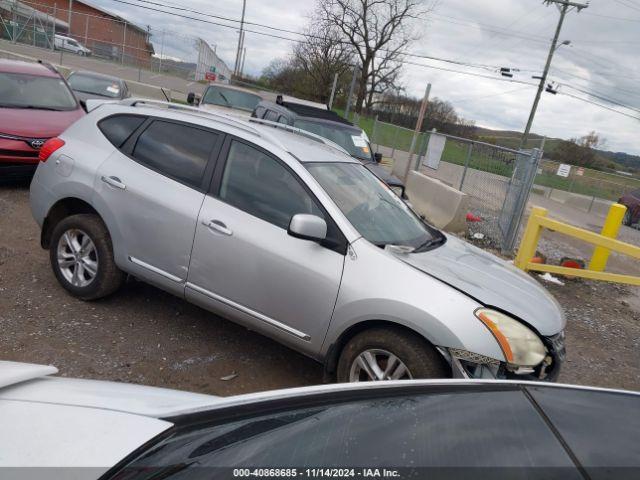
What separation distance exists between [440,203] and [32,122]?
7191 mm

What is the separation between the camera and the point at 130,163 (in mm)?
4156

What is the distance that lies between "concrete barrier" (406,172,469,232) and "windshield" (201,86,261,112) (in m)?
4.82

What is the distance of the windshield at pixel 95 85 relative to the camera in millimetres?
12836

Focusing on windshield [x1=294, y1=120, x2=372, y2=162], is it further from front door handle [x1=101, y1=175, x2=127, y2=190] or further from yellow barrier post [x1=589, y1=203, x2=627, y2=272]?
front door handle [x1=101, y1=175, x2=127, y2=190]

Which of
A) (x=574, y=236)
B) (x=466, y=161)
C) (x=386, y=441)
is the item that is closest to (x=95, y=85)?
(x=466, y=161)

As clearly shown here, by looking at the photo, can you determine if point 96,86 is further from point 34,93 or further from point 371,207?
point 371,207

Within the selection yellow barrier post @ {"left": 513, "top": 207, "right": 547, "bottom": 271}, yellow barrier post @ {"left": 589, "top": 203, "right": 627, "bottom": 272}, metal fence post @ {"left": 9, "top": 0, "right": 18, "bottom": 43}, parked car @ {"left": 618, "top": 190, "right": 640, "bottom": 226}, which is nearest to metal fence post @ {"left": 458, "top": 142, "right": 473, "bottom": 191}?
yellow barrier post @ {"left": 589, "top": 203, "right": 627, "bottom": 272}

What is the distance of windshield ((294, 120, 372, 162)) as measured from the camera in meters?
9.59

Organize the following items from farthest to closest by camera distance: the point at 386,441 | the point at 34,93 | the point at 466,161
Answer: the point at 466,161
the point at 34,93
the point at 386,441

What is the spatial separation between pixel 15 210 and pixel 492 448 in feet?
22.9

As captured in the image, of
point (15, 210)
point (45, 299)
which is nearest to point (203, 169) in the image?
point (45, 299)

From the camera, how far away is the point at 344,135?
986 cm

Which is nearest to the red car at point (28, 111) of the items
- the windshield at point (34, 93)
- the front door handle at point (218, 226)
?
the windshield at point (34, 93)

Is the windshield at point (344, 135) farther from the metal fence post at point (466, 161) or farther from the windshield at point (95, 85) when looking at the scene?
the windshield at point (95, 85)
